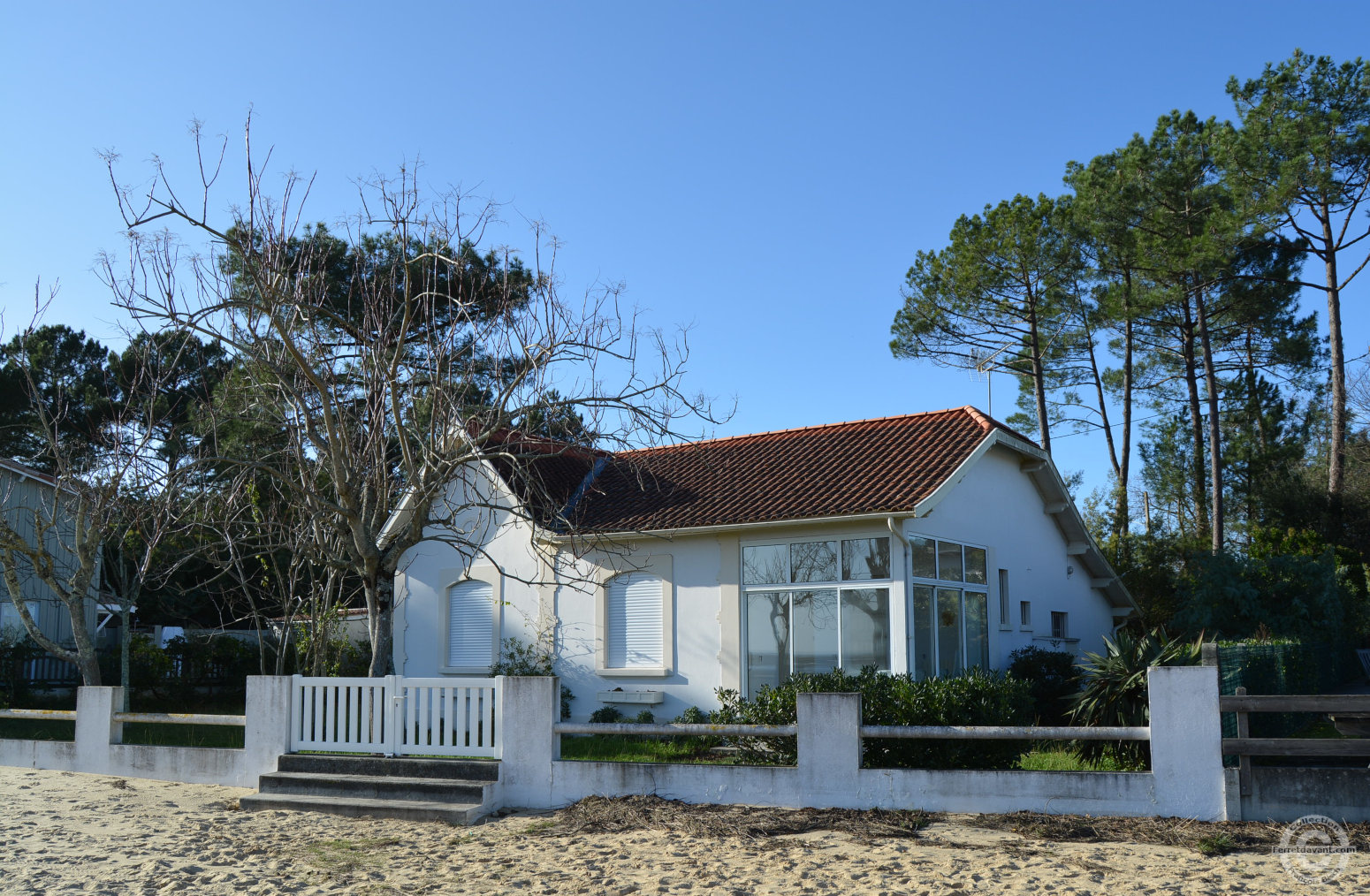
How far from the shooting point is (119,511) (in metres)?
16.2

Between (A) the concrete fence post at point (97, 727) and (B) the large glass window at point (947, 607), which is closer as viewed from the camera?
(A) the concrete fence post at point (97, 727)

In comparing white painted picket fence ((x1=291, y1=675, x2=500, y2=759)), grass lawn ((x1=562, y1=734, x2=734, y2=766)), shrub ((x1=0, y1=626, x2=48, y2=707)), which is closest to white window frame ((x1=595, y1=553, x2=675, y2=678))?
grass lawn ((x1=562, y1=734, x2=734, y2=766))

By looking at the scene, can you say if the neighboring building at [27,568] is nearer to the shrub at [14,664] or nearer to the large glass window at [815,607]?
the shrub at [14,664]

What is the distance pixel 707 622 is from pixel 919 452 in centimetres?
439

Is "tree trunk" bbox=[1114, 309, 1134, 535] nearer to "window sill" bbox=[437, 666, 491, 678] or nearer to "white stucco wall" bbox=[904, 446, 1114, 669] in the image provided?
"white stucco wall" bbox=[904, 446, 1114, 669]

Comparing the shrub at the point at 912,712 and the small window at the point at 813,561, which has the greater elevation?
the small window at the point at 813,561

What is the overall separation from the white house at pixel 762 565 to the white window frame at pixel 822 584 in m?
0.03

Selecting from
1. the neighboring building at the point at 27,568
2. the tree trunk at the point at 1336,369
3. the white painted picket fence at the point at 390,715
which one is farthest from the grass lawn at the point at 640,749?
the tree trunk at the point at 1336,369

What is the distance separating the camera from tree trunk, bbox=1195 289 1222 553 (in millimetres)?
26391

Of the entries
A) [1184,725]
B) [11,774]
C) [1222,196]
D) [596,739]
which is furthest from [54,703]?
[1222,196]

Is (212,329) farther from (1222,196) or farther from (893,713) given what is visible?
(1222,196)

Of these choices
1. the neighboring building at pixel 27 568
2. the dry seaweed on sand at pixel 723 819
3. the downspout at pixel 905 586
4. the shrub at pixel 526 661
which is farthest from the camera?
the neighboring building at pixel 27 568

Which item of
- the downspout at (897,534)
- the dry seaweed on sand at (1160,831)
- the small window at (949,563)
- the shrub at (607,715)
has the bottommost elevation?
the shrub at (607,715)

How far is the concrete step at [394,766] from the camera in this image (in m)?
10.5
